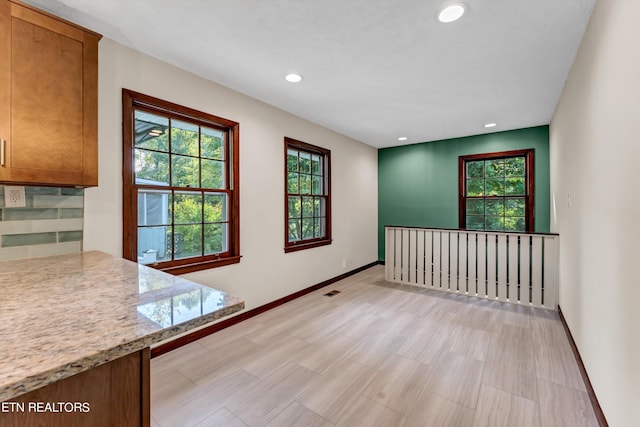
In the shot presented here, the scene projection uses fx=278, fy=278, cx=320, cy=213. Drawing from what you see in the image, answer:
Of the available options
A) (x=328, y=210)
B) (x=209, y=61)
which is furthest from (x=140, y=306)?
(x=328, y=210)

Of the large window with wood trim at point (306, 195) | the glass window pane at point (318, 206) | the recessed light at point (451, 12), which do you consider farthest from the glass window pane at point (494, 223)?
the recessed light at point (451, 12)

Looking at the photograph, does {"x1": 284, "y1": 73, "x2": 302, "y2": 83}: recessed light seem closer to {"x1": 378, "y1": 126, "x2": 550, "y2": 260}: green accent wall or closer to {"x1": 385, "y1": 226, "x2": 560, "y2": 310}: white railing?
{"x1": 385, "y1": 226, "x2": 560, "y2": 310}: white railing

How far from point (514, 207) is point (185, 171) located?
497cm

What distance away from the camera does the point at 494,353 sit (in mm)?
2443

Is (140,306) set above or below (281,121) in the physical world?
below

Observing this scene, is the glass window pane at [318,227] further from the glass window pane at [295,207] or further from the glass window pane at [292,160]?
the glass window pane at [292,160]

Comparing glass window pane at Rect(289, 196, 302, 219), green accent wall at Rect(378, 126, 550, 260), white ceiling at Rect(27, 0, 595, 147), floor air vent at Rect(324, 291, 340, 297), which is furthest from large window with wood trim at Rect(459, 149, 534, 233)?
glass window pane at Rect(289, 196, 302, 219)

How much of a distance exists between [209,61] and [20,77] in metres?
1.29

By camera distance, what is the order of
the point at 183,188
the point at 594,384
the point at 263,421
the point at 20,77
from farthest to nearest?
the point at 183,188, the point at 594,384, the point at 263,421, the point at 20,77

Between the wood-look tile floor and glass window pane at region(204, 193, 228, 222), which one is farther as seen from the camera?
glass window pane at region(204, 193, 228, 222)

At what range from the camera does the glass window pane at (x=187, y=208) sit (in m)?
2.65

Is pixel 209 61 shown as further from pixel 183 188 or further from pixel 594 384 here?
pixel 594 384

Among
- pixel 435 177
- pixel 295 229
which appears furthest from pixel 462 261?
pixel 295 229

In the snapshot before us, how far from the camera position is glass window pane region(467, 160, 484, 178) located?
16.3 ft
